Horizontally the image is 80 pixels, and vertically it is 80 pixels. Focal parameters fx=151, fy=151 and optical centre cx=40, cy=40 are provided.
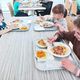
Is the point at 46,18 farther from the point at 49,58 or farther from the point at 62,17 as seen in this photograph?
the point at 49,58

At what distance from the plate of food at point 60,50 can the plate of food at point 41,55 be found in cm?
6

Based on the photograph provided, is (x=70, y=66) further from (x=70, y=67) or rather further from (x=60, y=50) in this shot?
(x=60, y=50)

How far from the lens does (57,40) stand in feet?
4.61

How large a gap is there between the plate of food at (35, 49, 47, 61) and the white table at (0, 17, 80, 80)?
47 millimetres

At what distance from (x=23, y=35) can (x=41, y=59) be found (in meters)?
0.57

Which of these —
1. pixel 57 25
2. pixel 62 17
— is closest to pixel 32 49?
pixel 57 25

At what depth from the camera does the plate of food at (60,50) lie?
1.13m

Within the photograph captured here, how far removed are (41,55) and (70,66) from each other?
24 centimetres

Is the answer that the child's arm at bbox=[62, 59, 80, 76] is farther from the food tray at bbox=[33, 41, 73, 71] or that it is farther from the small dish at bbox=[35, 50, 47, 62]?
the small dish at bbox=[35, 50, 47, 62]

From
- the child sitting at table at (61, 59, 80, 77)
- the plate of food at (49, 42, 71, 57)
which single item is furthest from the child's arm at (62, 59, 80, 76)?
the plate of food at (49, 42, 71, 57)

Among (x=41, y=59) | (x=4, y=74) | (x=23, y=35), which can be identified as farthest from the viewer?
(x=23, y=35)

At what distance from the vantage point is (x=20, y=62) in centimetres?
106

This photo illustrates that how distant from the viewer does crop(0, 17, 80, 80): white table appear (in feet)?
2.99

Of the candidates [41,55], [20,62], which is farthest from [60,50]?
[20,62]
